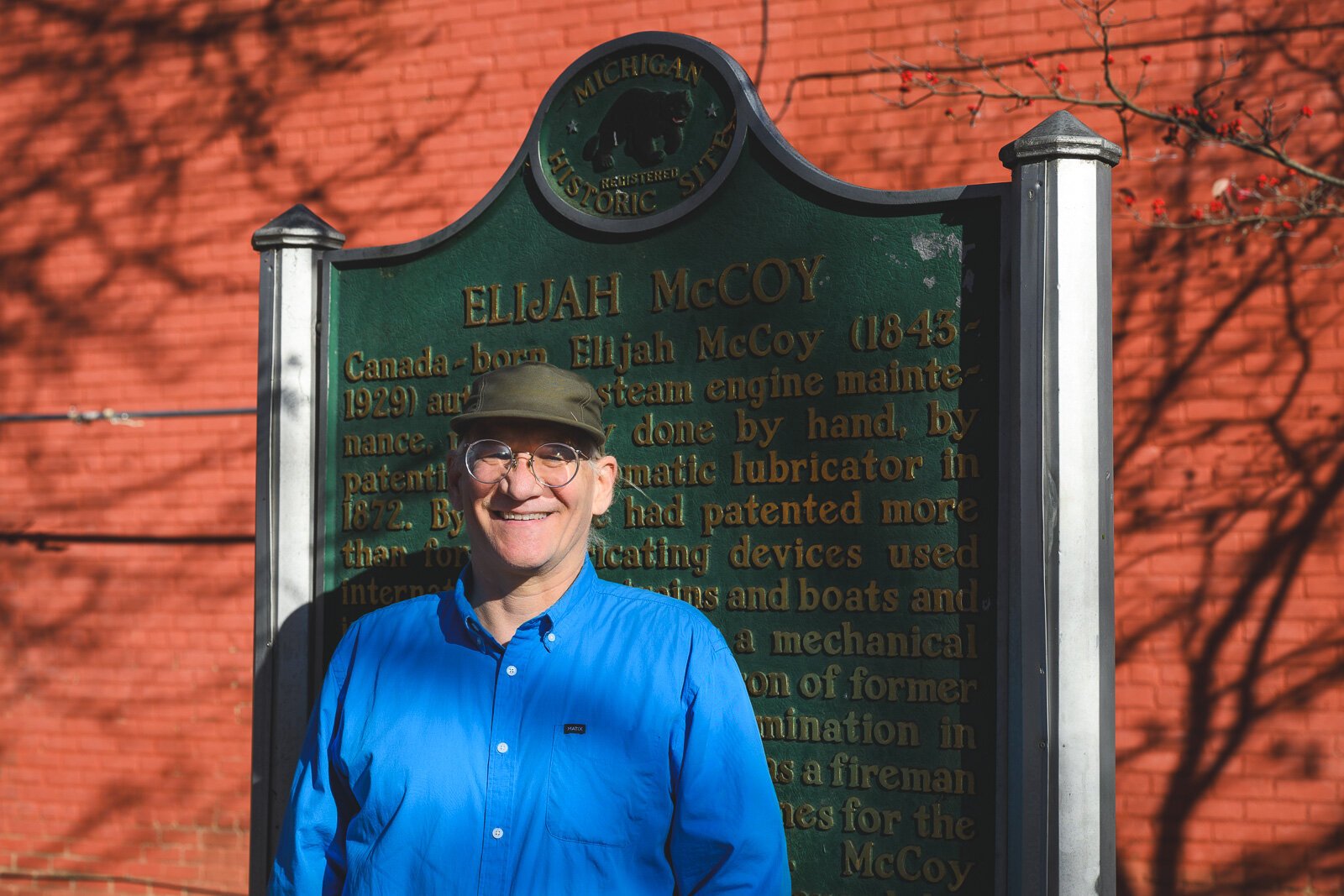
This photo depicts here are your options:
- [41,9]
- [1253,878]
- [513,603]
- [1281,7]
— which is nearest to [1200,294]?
[1281,7]

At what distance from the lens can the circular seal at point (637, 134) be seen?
2.65 m

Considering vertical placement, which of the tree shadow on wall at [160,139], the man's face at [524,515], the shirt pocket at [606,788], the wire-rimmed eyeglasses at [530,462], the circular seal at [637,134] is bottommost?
the shirt pocket at [606,788]

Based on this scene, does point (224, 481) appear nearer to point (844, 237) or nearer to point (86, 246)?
point (86, 246)

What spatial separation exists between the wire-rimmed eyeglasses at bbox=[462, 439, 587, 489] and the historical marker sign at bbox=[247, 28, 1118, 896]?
17.3 inches

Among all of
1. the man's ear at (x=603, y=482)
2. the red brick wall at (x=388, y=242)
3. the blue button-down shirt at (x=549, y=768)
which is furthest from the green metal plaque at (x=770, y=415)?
the red brick wall at (x=388, y=242)

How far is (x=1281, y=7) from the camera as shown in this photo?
4.47 meters

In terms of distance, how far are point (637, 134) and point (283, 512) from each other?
124 centimetres

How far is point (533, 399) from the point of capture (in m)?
2.21

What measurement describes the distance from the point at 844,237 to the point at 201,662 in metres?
4.27

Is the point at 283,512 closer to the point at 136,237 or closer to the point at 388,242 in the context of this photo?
the point at 388,242

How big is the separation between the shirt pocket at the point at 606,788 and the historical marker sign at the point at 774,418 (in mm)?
485

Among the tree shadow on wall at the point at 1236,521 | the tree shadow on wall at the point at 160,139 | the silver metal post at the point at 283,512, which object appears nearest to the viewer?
the silver metal post at the point at 283,512

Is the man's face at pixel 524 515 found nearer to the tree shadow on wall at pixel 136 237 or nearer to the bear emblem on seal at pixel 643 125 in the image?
the bear emblem on seal at pixel 643 125

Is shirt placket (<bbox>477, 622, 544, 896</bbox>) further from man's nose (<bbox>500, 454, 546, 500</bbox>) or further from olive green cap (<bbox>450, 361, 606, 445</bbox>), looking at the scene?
olive green cap (<bbox>450, 361, 606, 445</bbox>)
